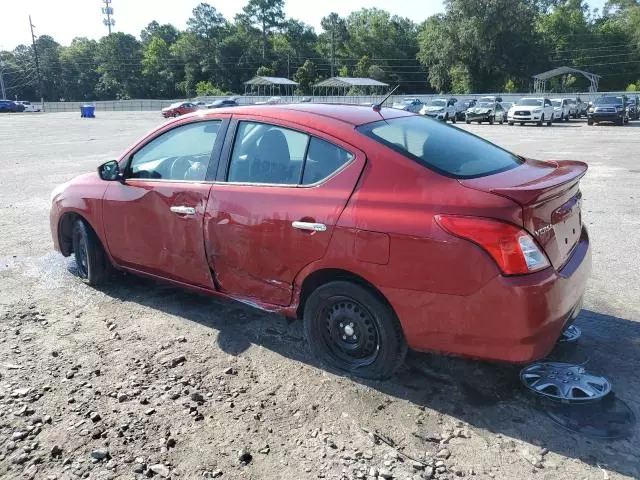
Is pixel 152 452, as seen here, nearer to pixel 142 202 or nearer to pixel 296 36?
pixel 142 202

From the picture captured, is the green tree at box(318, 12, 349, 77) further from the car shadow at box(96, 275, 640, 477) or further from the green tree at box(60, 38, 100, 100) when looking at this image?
the car shadow at box(96, 275, 640, 477)

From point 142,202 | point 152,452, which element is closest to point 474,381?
point 152,452

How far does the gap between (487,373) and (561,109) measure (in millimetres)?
37165

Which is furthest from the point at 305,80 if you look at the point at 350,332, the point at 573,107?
the point at 350,332

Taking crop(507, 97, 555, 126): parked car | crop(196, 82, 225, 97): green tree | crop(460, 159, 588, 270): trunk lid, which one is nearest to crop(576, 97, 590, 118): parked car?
crop(507, 97, 555, 126): parked car

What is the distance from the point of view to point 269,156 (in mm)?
3719

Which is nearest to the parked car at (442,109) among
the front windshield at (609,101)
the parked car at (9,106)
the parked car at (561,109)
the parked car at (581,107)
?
the parked car at (561,109)

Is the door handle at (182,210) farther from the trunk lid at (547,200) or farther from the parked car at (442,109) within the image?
the parked car at (442,109)

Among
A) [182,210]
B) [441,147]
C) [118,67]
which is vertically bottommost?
[182,210]

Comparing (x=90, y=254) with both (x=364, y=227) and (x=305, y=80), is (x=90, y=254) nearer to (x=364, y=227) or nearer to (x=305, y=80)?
(x=364, y=227)

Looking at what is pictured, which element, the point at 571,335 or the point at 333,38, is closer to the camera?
the point at 571,335

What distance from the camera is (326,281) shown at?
11.2 ft

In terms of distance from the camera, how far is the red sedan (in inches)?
110

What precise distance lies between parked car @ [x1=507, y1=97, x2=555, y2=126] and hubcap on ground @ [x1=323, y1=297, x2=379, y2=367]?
32.2 metres
